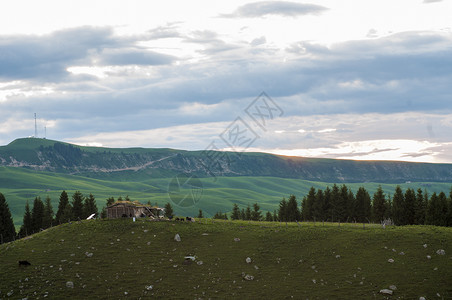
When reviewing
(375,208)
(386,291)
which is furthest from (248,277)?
(375,208)

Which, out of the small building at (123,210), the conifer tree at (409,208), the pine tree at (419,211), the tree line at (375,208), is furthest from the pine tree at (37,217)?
the pine tree at (419,211)

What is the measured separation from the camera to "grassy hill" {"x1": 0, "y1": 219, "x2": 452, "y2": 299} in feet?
183

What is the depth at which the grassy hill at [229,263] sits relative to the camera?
5581 cm

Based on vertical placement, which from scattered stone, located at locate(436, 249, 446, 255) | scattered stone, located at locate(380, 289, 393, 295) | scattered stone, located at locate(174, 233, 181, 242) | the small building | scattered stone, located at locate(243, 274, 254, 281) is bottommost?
scattered stone, located at locate(380, 289, 393, 295)

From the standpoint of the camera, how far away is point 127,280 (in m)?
59.5

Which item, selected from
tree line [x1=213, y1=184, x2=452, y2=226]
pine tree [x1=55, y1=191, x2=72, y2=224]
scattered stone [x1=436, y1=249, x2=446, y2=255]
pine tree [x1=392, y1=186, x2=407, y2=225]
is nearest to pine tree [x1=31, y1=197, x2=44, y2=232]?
pine tree [x1=55, y1=191, x2=72, y2=224]

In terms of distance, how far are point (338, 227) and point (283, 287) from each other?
22758mm

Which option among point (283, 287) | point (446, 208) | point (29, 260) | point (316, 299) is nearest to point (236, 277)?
point (283, 287)

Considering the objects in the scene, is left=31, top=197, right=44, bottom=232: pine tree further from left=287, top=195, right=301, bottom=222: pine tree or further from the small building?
left=287, top=195, right=301, bottom=222: pine tree

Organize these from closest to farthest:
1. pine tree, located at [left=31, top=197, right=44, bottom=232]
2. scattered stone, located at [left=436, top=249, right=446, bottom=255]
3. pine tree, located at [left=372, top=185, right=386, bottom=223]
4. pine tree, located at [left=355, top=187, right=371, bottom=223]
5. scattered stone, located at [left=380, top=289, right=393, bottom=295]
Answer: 1. scattered stone, located at [left=380, top=289, right=393, bottom=295]
2. scattered stone, located at [left=436, top=249, right=446, bottom=255]
3. pine tree, located at [left=372, top=185, right=386, bottom=223]
4. pine tree, located at [left=355, top=187, right=371, bottom=223]
5. pine tree, located at [left=31, top=197, right=44, bottom=232]

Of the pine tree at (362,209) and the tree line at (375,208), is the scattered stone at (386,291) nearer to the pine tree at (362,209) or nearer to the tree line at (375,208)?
the tree line at (375,208)

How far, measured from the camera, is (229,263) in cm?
6356

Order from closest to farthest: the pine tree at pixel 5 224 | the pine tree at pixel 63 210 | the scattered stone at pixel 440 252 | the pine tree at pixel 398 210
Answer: the scattered stone at pixel 440 252
the pine tree at pixel 398 210
the pine tree at pixel 5 224
the pine tree at pixel 63 210

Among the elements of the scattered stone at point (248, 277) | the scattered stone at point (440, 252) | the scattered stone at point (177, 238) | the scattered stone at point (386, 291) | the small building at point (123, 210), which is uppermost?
the small building at point (123, 210)
